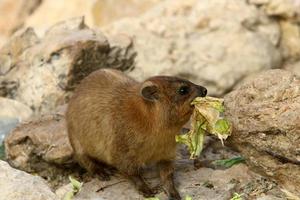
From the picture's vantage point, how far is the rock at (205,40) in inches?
395

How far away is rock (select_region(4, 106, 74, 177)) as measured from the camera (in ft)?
24.4

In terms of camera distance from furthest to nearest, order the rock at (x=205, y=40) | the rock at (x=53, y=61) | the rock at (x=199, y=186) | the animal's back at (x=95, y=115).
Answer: the rock at (x=205, y=40)
the rock at (x=53, y=61)
the animal's back at (x=95, y=115)
the rock at (x=199, y=186)

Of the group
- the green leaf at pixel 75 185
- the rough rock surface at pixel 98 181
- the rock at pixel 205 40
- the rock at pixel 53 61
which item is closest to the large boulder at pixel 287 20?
the rock at pixel 205 40

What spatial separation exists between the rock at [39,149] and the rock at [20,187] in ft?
4.76

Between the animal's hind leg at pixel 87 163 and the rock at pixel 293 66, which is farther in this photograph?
the rock at pixel 293 66

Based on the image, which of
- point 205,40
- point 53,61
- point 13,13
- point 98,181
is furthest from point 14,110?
point 13,13

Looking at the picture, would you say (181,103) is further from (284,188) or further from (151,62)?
(151,62)

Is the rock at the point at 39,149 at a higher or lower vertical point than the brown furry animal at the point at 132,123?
lower

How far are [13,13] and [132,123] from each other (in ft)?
25.8

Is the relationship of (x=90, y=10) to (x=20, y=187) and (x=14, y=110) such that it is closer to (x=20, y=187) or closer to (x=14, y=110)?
(x=14, y=110)

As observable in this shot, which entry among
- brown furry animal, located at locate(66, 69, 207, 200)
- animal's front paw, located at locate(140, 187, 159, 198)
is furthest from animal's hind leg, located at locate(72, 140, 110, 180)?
animal's front paw, located at locate(140, 187, 159, 198)

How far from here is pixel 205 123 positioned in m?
6.51

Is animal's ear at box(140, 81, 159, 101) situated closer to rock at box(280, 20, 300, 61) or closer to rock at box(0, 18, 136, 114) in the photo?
rock at box(0, 18, 136, 114)

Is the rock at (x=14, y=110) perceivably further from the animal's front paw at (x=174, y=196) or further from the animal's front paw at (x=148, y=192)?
the animal's front paw at (x=174, y=196)
